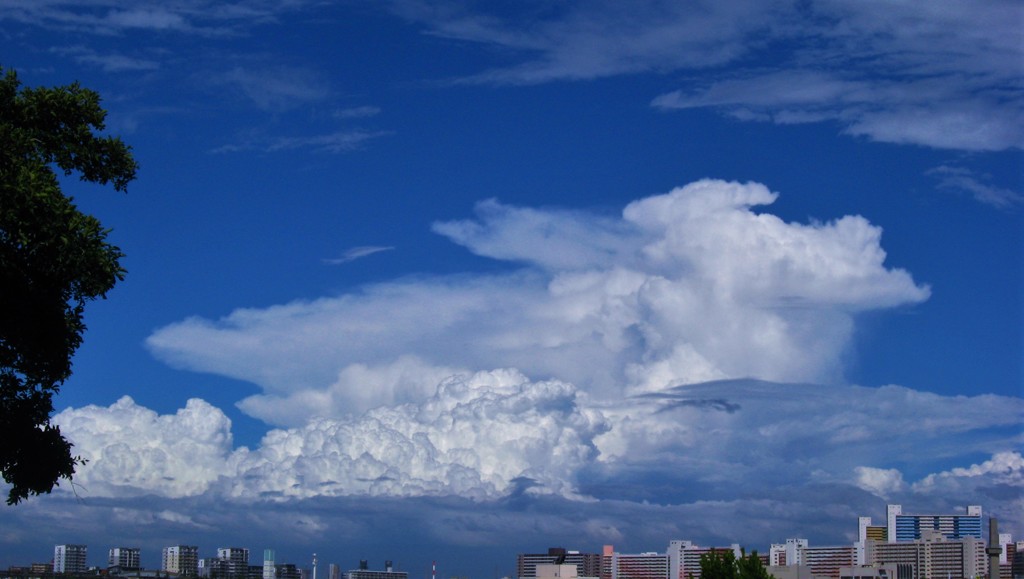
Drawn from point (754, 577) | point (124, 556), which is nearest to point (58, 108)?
point (754, 577)

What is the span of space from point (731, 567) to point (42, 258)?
94.6 meters

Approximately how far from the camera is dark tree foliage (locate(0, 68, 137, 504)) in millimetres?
23812

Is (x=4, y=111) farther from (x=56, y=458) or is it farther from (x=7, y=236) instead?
(x=56, y=458)

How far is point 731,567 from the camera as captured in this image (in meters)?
110

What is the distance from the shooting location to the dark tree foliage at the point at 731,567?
11038cm

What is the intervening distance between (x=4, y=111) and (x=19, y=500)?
29.1 feet

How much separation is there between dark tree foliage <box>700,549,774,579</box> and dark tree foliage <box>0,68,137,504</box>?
9086 cm

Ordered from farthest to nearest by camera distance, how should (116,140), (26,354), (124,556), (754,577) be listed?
(124,556) → (754,577) → (116,140) → (26,354)

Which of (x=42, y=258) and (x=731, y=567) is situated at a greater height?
(x=42, y=258)

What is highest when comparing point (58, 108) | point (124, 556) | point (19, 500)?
point (58, 108)

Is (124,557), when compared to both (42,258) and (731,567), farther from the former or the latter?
(42,258)

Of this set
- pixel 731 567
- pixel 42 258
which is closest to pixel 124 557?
pixel 731 567

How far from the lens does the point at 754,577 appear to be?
362 feet

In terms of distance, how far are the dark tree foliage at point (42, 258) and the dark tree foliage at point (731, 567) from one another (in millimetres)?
90864
